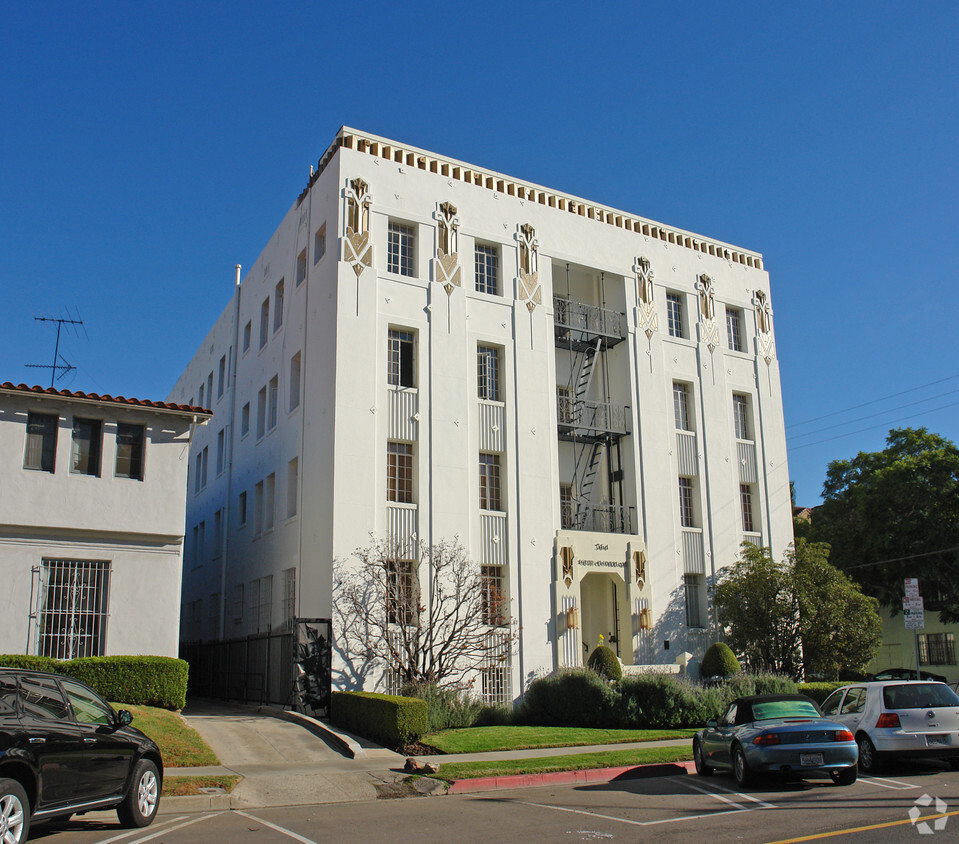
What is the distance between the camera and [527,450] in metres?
27.5

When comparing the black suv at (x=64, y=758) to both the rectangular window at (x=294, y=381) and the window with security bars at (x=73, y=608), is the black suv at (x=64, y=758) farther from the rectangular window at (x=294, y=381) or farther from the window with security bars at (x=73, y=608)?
the rectangular window at (x=294, y=381)

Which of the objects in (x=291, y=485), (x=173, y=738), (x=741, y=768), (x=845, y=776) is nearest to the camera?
(x=845, y=776)

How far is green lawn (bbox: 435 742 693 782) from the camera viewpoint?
584 inches

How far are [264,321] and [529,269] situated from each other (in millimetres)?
10153

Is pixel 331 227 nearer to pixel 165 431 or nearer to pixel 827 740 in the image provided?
pixel 165 431

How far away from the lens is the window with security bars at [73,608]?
1955 centimetres

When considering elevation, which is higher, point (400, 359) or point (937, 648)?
point (400, 359)

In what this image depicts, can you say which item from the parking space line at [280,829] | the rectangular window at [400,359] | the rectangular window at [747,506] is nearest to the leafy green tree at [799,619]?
the rectangular window at [747,506]

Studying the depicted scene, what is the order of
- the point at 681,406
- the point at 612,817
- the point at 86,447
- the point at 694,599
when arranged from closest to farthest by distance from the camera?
the point at 612,817 → the point at 86,447 → the point at 694,599 → the point at 681,406

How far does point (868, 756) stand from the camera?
46.6ft

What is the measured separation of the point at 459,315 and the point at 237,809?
17319mm

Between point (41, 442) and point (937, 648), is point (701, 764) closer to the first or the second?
point (41, 442)

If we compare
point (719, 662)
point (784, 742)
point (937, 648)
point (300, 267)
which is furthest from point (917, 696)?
point (937, 648)

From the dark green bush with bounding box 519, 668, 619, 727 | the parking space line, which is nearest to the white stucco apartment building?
the dark green bush with bounding box 519, 668, 619, 727
